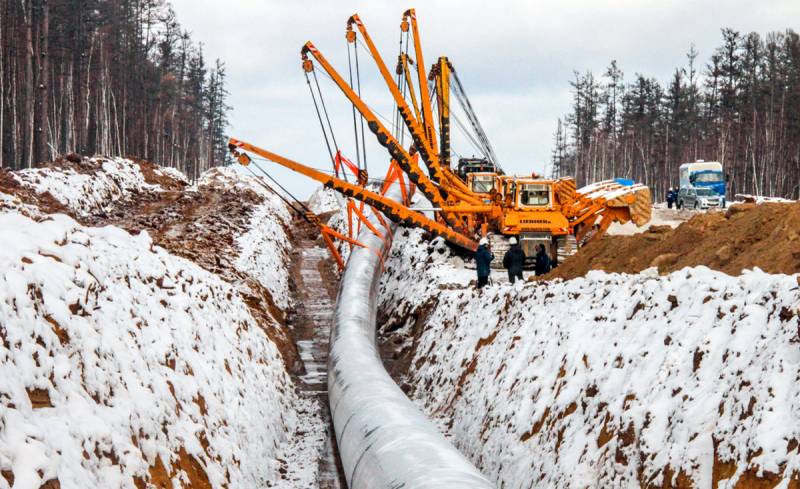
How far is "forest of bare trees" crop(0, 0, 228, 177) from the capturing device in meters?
41.3

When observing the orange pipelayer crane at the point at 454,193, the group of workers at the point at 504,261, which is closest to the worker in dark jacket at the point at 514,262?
the group of workers at the point at 504,261

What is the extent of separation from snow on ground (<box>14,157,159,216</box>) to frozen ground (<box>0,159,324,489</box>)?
50.5 feet

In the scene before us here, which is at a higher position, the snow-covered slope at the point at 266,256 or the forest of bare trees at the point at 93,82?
the forest of bare trees at the point at 93,82

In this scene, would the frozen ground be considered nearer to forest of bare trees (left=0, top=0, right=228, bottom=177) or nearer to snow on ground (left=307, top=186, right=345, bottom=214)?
forest of bare trees (left=0, top=0, right=228, bottom=177)

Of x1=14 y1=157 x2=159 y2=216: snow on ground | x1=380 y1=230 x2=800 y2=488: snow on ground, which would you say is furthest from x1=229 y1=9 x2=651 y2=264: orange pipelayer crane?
x1=380 y1=230 x2=800 y2=488: snow on ground

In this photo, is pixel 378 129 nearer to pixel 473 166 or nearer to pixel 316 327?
pixel 316 327

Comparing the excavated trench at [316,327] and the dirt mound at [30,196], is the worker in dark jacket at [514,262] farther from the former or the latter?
the dirt mound at [30,196]

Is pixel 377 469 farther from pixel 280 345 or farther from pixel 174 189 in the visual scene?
pixel 174 189

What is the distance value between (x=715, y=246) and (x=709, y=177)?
33.8m

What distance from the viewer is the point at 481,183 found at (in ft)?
105

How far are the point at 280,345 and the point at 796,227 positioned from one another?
11.5 meters

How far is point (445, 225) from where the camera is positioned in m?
A: 28.5

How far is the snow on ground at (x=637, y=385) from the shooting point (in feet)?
21.9

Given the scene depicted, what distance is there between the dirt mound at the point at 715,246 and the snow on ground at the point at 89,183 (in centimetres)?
1787
